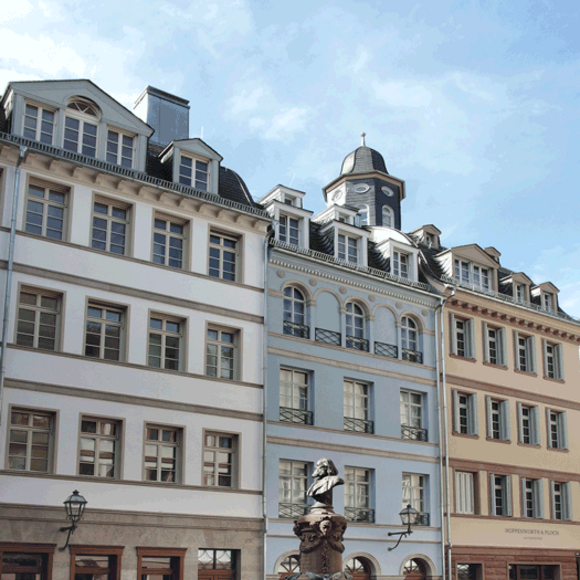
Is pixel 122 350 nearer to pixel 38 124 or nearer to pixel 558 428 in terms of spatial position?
A: pixel 38 124

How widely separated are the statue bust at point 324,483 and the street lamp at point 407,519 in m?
11.0

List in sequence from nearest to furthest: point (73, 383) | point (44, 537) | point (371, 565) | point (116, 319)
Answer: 1. point (44, 537)
2. point (73, 383)
3. point (116, 319)
4. point (371, 565)

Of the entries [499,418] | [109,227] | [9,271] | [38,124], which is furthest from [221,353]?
[499,418]

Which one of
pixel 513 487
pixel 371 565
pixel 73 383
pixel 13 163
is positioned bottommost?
pixel 371 565

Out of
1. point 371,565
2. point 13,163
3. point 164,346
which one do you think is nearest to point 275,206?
point 164,346

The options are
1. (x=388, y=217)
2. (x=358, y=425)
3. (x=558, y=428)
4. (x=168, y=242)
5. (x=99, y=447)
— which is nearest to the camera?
(x=99, y=447)

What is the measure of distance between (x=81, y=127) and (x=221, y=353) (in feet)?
25.3

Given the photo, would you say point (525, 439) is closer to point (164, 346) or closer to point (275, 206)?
point (275, 206)

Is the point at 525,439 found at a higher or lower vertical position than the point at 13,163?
→ lower

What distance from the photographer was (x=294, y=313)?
29.2 metres

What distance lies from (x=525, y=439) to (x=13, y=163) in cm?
2184

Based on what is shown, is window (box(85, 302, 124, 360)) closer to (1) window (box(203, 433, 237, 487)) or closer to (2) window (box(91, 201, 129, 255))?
(2) window (box(91, 201, 129, 255))

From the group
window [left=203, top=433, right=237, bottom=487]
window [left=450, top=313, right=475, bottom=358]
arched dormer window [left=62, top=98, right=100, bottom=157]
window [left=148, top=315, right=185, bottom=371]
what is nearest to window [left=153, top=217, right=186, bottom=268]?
window [left=148, top=315, right=185, bottom=371]

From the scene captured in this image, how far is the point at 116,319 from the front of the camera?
82.1 ft
